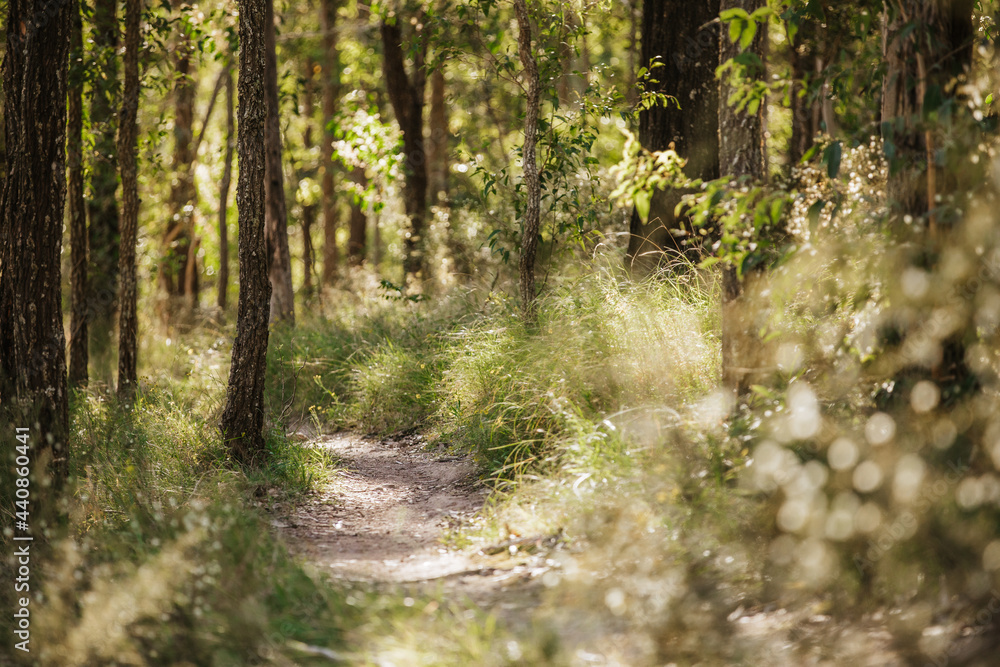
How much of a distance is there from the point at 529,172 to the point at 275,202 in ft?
14.2

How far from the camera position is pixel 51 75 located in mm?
4824

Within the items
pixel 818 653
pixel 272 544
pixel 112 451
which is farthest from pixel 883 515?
pixel 112 451

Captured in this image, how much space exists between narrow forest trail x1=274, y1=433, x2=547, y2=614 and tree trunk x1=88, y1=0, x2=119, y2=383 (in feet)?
16.6

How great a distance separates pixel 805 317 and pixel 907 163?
1.69 metres

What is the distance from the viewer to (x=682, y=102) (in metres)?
7.02

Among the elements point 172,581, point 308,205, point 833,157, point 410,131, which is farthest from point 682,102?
point 308,205

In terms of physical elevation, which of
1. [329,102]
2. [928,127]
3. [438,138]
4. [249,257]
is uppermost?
[329,102]

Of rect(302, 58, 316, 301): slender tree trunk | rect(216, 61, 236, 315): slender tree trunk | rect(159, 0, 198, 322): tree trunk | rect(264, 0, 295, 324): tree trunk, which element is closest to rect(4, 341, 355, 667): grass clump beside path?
rect(264, 0, 295, 324): tree trunk

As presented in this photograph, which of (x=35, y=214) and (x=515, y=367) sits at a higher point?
(x=35, y=214)

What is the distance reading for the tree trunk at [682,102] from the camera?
274 inches

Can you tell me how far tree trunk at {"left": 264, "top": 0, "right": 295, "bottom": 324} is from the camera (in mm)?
9250

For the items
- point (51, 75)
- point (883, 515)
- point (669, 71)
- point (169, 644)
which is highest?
point (669, 71)

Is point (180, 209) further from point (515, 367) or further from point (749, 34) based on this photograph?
point (749, 34)

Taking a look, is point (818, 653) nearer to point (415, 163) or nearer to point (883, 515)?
point (883, 515)
